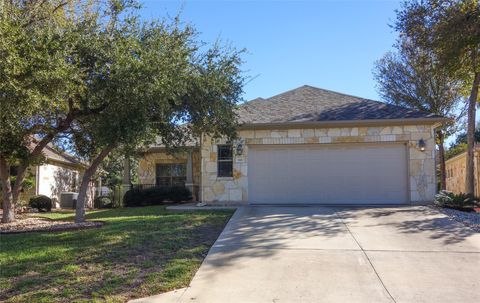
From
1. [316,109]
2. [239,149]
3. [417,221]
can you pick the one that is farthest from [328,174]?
[417,221]

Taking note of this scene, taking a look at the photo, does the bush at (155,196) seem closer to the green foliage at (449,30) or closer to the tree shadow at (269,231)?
the tree shadow at (269,231)

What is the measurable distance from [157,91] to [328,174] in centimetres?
796

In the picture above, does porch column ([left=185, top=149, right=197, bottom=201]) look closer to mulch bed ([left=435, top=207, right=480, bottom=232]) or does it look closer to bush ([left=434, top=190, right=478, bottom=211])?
bush ([left=434, top=190, right=478, bottom=211])

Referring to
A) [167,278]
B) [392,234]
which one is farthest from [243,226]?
[167,278]

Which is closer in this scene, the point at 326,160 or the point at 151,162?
the point at 326,160

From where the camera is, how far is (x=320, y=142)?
1627 cm

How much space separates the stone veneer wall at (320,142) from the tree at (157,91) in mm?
2560

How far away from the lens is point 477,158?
2298cm

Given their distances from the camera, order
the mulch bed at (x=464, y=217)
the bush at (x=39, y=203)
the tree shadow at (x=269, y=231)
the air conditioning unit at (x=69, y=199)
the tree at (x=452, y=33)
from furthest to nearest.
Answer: the air conditioning unit at (x=69, y=199), the bush at (x=39, y=203), the tree at (x=452, y=33), the mulch bed at (x=464, y=217), the tree shadow at (x=269, y=231)

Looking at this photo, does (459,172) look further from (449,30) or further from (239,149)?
(239,149)

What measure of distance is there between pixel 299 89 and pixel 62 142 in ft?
33.2

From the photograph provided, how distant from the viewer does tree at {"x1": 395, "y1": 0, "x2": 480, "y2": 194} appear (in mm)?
15680

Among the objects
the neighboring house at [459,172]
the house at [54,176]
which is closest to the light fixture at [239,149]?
the house at [54,176]

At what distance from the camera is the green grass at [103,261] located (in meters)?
6.39
